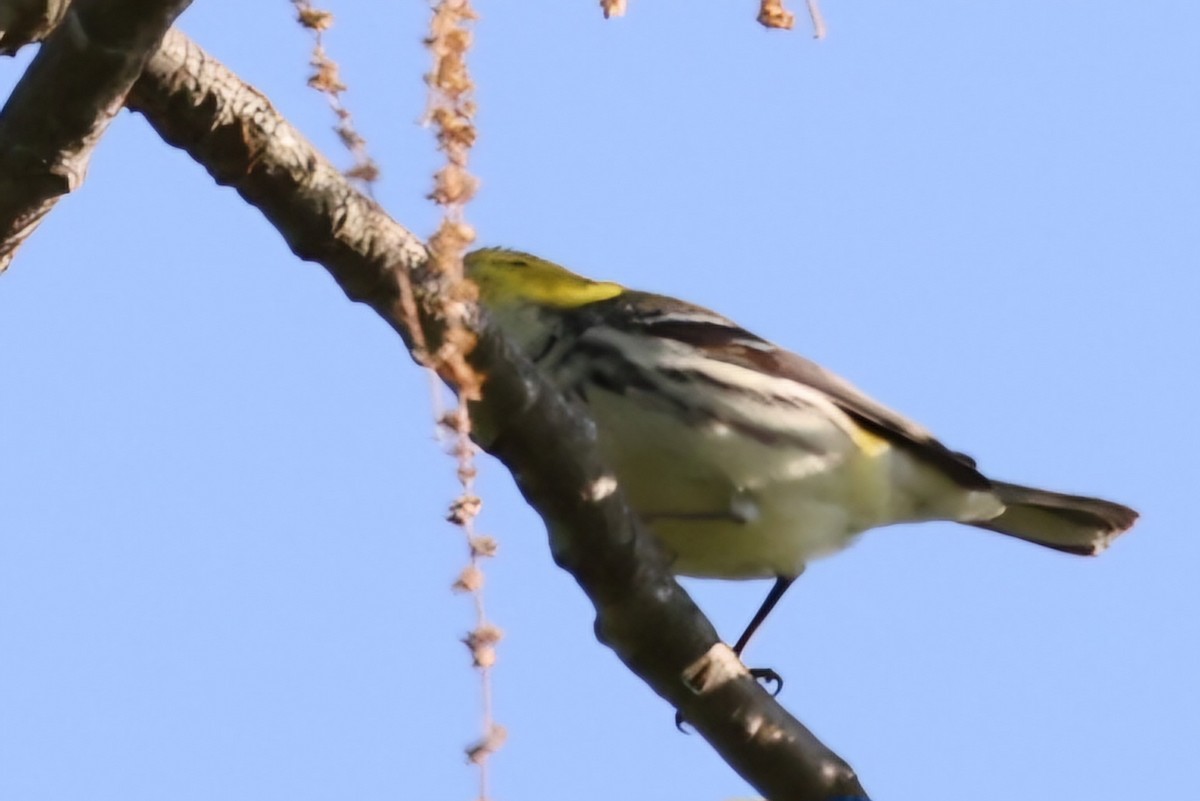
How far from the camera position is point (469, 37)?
200cm

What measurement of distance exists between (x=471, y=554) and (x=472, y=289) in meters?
0.55

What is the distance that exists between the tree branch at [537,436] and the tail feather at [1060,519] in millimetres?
1958

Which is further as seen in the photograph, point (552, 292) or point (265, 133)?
point (552, 292)

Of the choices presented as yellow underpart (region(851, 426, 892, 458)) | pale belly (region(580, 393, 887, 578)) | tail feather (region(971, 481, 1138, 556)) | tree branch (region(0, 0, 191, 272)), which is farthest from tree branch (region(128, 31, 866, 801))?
tail feather (region(971, 481, 1138, 556))

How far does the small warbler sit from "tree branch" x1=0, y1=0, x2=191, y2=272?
1.79 metres

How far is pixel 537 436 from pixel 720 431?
170 cm

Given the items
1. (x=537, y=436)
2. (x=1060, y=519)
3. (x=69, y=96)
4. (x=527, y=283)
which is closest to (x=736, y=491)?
(x=527, y=283)

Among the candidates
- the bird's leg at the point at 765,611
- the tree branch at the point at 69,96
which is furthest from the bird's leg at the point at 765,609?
the tree branch at the point at 69,96

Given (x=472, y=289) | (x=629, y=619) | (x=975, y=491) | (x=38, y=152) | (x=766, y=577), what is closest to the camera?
(x=472, y=289)

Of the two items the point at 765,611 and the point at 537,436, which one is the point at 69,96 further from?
the point at 765,611

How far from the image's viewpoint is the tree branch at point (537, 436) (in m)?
2.68

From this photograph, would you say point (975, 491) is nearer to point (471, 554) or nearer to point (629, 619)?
point (629, 619)

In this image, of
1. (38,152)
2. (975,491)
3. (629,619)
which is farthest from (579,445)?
(975,491)

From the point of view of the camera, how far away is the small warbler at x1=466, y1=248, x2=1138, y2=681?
15.0ft
